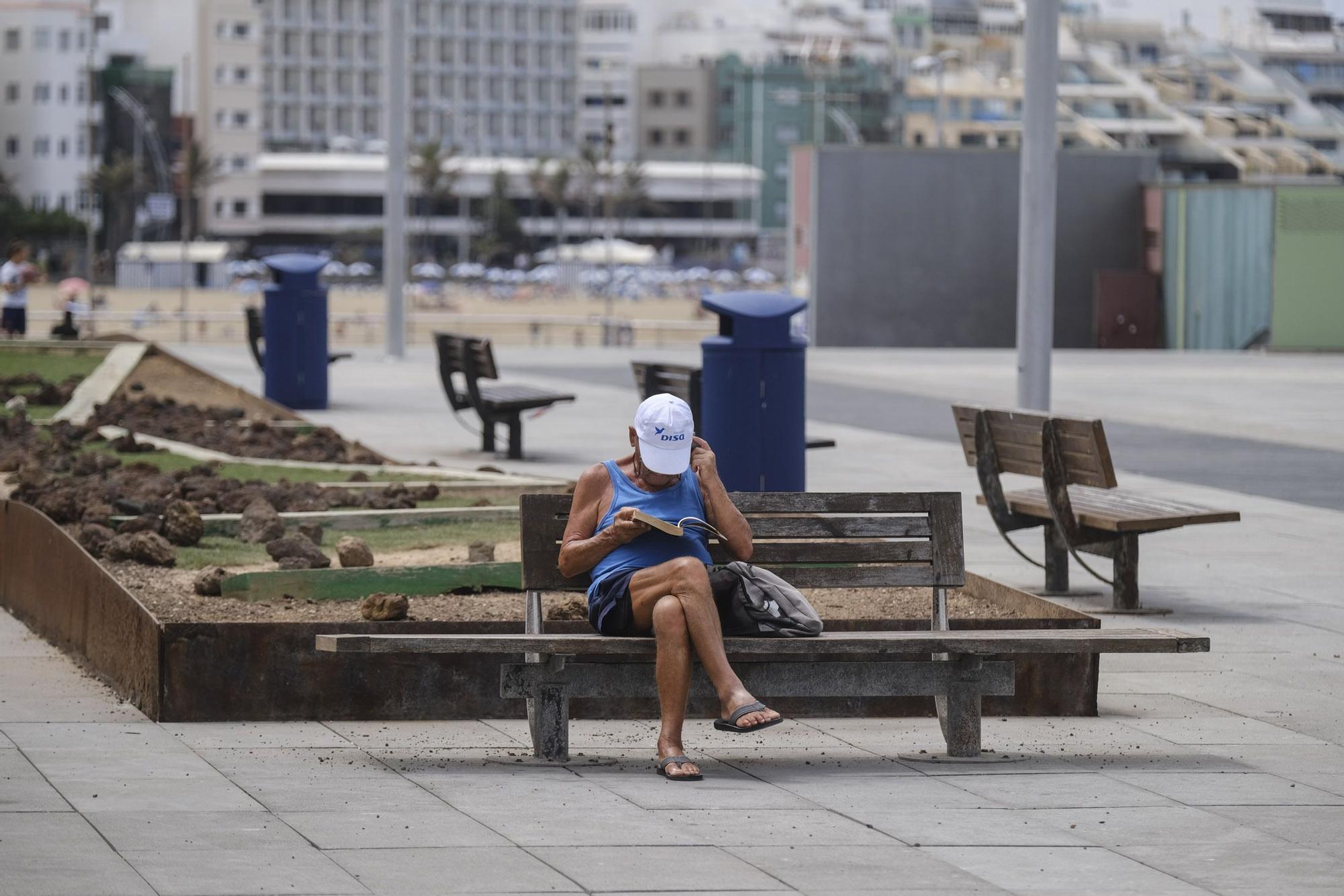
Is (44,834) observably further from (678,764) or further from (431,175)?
(431,175)

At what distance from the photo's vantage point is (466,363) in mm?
18031

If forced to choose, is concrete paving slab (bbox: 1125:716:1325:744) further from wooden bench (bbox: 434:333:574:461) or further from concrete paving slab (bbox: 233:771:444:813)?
wooden bench (bbox: 434:333:574:461)

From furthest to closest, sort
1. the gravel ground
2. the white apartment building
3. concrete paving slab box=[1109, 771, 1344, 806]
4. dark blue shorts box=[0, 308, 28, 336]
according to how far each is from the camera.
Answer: the white apartment building → dark blue shorts box=[0, 308, 28, 336] → the gravel ground → concrete paving slab box=[1109, 771, 1344, 806]

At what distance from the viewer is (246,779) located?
6.58 meters

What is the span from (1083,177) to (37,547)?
111ft

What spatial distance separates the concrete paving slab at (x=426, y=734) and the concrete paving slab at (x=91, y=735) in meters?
0.57

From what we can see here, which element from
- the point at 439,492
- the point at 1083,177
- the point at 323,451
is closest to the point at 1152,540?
the point at 439,492

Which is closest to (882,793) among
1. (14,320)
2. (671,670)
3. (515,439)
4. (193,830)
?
(671,670)

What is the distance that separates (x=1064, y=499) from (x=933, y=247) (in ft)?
103

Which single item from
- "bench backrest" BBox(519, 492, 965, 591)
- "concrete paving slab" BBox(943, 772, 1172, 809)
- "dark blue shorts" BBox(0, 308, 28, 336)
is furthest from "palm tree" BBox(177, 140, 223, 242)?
"concrete paving slab" BBox(943, 772, 1172, 809)

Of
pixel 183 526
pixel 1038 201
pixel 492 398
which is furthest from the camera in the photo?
pixel 492 398

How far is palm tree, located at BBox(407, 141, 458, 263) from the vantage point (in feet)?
462

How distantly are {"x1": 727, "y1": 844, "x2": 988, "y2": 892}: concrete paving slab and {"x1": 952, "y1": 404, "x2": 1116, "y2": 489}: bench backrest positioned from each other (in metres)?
4.17

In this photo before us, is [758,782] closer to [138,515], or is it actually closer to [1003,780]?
[1003,780]
